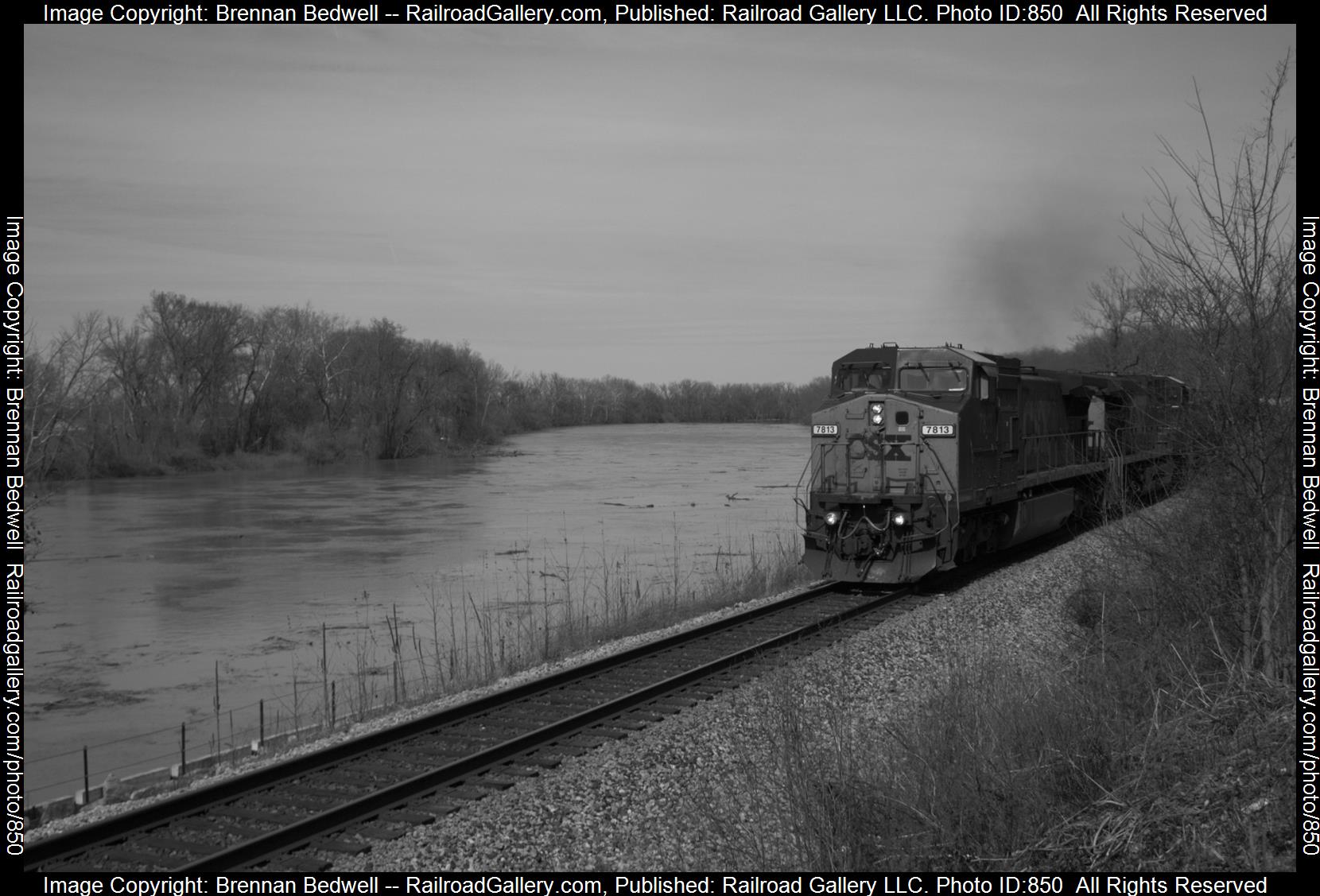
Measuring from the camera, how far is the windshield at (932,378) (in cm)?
1408

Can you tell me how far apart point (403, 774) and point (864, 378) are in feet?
32.1

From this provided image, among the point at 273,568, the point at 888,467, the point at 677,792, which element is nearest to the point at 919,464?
the point at 888,467

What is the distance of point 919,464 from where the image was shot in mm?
13750

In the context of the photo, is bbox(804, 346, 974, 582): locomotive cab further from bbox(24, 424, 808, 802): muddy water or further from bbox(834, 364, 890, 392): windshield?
bbox(24, 424, 808, 802): muddy water

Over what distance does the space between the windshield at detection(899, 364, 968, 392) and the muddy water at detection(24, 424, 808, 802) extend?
5803 millimetres

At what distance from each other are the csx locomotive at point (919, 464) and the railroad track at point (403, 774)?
321 cm

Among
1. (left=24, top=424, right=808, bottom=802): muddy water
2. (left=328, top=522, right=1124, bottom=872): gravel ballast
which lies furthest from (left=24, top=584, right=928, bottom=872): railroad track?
(left=24, top=424, right=808, bottom=802): muddy water

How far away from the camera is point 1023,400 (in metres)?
16.2

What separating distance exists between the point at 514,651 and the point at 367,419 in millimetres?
54588

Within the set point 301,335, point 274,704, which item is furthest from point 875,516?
point 301,335

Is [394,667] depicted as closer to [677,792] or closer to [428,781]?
[428,781]

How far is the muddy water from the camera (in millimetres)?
11781

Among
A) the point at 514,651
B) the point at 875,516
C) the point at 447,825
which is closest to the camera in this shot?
the point at 447,825
